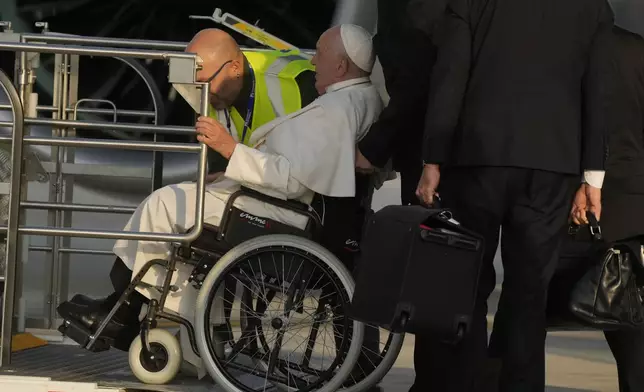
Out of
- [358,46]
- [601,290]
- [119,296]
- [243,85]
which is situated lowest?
[119,296]

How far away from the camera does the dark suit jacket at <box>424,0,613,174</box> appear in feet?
11.9

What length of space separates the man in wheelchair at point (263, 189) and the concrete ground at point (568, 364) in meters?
1.50

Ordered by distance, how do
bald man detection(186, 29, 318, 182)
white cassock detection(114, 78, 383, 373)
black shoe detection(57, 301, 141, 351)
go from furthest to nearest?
1. bald man detection(186, 29, 318, 182)
2. black shoe detection(57, 301, 141, 351)
3. white cassock detection(114, 78, 383, 373)

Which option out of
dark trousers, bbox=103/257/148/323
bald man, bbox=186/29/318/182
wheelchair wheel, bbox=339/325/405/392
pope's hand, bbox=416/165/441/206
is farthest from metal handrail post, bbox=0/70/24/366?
pope's hand, bbox=416/165/441/206

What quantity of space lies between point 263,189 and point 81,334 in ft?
2.45

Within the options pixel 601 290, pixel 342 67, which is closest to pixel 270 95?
pixel 342 67

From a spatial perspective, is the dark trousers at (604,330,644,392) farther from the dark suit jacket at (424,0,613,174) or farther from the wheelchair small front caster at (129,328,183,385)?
the wheelchair small front caster at (129,328,183,385)

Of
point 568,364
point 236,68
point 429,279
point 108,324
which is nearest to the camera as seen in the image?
point 429,279

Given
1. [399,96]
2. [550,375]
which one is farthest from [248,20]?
[399,96]

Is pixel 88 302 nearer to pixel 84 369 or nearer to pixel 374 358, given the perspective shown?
pixel 84 369

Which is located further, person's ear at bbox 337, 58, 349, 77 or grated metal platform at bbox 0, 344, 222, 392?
person's ear at bbox 337, 58, 349, 77

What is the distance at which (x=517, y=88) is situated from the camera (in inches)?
144

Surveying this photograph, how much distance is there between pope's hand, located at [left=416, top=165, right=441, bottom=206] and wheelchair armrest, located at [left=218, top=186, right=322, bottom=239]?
46cm

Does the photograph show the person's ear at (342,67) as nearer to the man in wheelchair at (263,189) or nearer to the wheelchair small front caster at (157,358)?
the man in wheelchair at (263,189)
